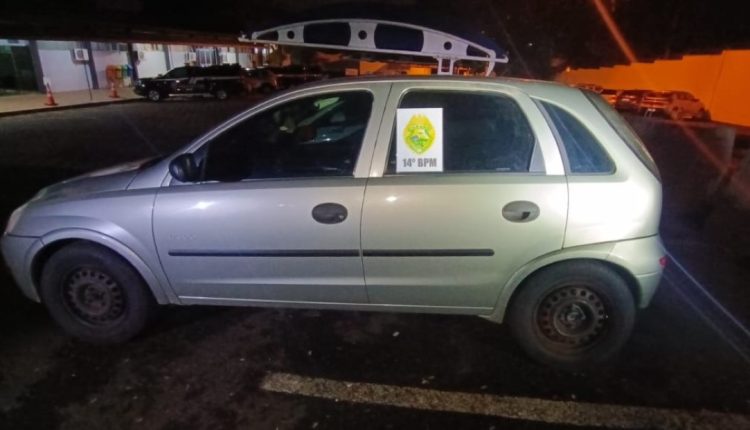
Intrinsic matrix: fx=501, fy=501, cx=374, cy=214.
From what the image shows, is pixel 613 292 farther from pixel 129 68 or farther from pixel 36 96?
pixel 129 68

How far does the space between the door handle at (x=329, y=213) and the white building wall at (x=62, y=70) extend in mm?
26303

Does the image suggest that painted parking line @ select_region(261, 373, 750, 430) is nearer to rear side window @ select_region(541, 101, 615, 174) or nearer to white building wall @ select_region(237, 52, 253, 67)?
rear side window @ select_region(541, 101, 615, 174)

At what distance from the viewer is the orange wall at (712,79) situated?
2039cm

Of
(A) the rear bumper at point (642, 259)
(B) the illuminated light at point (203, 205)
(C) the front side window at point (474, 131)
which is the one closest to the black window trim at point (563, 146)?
(C) the front side window at point (474, 131)

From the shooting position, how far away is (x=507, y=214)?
2713 millimetres

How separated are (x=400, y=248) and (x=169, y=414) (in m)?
1.49

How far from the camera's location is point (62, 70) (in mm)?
25828

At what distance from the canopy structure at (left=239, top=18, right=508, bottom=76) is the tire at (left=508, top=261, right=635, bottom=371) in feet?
8.11

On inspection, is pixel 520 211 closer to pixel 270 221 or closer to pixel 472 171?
pixel 472 171

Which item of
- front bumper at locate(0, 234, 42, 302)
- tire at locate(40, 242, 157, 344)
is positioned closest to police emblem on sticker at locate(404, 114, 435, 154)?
tire at locate(40, 242, 157, 344)

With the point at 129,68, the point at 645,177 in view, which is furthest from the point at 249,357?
the point at 129,68

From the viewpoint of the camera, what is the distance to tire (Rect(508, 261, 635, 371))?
2.82 m

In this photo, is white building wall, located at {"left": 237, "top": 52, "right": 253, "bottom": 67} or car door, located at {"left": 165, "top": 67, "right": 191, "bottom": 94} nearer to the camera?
car door, located at {"left": 165, "top": 67, "right": 191, "bottom": 94}

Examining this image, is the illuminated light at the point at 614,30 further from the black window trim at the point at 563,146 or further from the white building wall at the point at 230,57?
the white building wall at the point at 230,57
